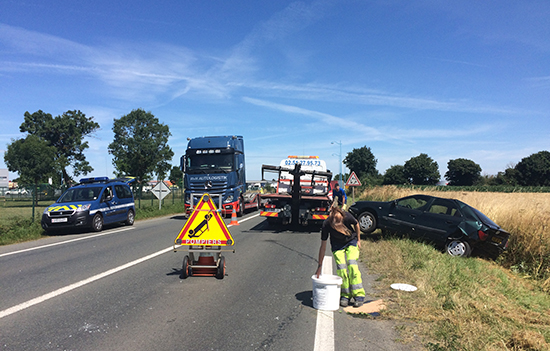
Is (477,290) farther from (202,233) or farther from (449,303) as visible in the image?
(202,233)

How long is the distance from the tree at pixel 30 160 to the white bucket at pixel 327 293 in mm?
51524

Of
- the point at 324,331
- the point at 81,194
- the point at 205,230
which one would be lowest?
the point at 324,331

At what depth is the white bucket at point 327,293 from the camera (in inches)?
211

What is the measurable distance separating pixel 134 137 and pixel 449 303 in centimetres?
6190

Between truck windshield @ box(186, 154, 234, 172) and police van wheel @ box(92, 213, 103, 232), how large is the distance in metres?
5.05

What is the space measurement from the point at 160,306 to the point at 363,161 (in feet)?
299

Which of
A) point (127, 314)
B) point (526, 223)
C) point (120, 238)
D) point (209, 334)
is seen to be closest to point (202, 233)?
point (127, 314)

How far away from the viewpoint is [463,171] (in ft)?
299

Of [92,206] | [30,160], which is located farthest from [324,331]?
[30,160]

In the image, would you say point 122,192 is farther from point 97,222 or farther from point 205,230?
point 205,230

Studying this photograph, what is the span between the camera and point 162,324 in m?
4.84

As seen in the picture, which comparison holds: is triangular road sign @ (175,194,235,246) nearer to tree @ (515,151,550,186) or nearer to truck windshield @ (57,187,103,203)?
truck windshield @ (57,187,103,203)

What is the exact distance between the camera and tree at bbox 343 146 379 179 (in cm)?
9375

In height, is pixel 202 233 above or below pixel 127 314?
above
